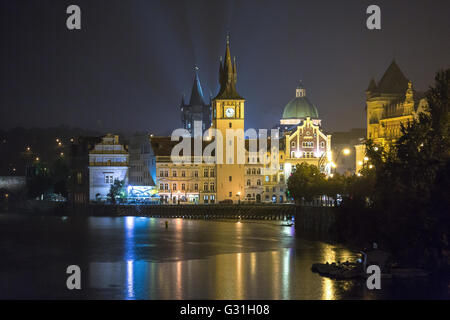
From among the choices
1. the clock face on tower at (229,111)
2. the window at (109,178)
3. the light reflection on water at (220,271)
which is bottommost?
the light reflection on water at (220,271)

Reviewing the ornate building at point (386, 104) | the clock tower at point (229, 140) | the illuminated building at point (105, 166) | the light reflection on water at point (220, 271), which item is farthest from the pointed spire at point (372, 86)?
the light reflection on water at point (220, 271)

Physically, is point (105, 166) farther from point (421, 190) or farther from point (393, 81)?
point (421, 190)

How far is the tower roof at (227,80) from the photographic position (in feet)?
473

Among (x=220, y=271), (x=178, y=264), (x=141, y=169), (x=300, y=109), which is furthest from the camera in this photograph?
(x=300, y=109)

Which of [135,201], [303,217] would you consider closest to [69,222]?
[135,201]

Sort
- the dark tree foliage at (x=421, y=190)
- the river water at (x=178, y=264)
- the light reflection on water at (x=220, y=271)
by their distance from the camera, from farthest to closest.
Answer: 1. the dark tree foliage at (x=421, y=190)
2. the light reflection on water at (x=220, y=271)
3. the river water at (x=178, y=264)

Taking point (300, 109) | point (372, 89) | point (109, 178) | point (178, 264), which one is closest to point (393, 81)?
point (372, 89)

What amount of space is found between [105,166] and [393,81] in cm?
5188

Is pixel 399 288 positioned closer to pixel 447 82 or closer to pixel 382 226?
pixel 382 226

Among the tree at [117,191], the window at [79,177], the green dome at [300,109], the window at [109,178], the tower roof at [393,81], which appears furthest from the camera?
the green dome at [300,109]

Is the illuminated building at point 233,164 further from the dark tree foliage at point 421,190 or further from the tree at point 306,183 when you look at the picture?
the dark tree foliage at point 421,190

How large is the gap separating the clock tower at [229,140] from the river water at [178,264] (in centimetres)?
3766

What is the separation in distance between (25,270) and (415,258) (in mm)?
28198

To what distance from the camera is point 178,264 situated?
64188 millimetres
